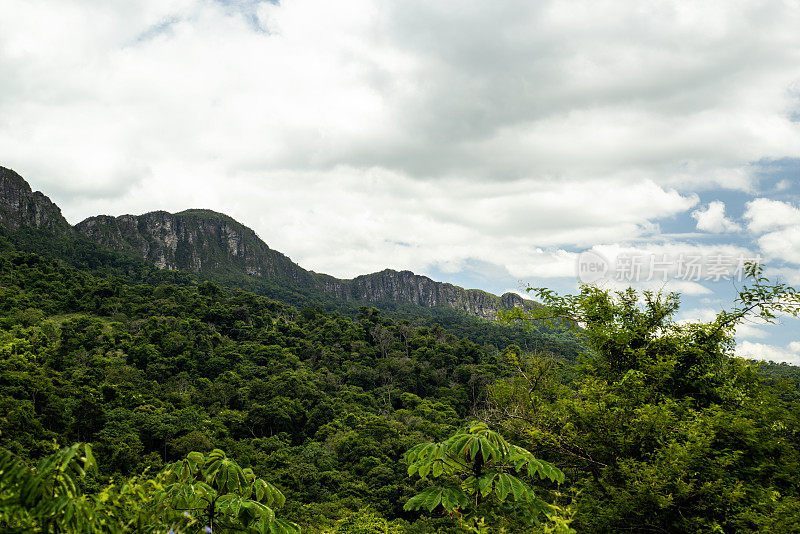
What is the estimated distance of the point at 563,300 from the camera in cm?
564

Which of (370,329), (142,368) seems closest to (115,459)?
(142,368)

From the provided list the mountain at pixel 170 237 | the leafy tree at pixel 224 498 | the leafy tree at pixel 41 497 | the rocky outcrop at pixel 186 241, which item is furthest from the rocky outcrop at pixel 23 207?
the leafy tree at pixel 41 497

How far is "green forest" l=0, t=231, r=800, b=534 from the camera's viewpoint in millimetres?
2688

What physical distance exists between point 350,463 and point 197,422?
12614 mm

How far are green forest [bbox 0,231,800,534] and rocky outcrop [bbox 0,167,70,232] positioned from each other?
48322mm

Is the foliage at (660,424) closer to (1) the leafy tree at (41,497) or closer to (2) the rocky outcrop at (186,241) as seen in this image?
(1) the leafy tree at (41,497)

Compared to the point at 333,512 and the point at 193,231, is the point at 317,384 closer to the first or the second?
the point at 333,512

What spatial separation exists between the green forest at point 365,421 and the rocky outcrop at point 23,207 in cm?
4832

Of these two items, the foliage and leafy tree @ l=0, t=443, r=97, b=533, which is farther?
the foliage

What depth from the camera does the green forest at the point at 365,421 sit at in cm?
269

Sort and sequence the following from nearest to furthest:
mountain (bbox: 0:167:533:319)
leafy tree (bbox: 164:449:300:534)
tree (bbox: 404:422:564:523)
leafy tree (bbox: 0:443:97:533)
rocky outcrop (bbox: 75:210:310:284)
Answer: leafy tree (bbox: 0:443:97:533)
leafy tree (bbox: 164:449:300:534)
tree (bbox: 404:422:564:523)
mountain (bbox: 0:167:533:319)
rocky outcrop (bbox: 75:210:310:284)

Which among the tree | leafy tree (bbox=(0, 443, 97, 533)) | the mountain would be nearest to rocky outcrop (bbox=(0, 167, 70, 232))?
the mountain

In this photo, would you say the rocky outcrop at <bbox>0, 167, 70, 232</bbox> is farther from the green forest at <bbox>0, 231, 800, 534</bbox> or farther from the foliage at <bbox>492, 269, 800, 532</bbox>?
the foliage at <bbox>492, 269, 800, 532</bbox>

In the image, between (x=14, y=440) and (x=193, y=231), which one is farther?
(x=193, y=231)
